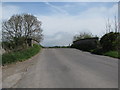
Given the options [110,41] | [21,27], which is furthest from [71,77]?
[21,27]

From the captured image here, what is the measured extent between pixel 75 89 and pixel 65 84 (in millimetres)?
1178

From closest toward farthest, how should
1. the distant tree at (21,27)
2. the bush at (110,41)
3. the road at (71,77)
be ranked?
the road at (71,77), the bush at (110,41), the distant tree at (21,27)

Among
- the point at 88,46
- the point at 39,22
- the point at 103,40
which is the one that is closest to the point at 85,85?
the point at 103,40

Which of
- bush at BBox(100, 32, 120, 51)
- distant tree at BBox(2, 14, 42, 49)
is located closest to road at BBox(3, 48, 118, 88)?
bush at BBox(100, 32, 120, 51)

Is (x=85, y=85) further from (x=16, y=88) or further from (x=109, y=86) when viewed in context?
(x=16, y=88)

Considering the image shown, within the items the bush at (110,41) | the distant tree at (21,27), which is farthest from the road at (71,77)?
the distant tree at (21,27)

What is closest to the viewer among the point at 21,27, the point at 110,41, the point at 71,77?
the point at 71,77

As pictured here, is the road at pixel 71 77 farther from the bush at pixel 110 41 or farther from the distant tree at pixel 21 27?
the distant tree at pixel 21 27

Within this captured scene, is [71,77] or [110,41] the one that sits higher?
[110,41]

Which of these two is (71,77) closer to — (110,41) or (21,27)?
(110,41)

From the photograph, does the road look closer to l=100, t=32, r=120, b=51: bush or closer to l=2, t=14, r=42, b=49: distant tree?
l=100, t=32, r=120, b=51: bush

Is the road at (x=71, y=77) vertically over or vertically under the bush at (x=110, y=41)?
under

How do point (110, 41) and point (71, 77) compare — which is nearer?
point (71, 77)

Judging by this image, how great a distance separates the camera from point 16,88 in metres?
9.72
